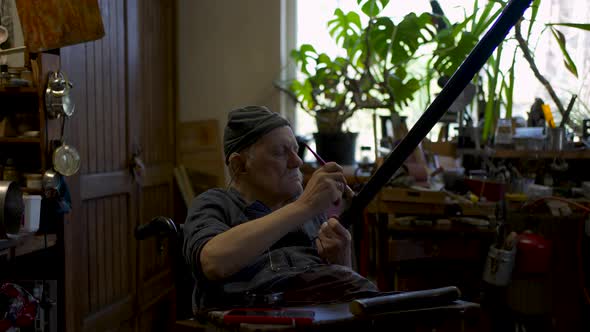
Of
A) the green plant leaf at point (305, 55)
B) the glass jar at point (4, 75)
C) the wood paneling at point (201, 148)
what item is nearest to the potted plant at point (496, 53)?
the green plant leaf at point (305, 55)

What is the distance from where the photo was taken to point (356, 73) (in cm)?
296

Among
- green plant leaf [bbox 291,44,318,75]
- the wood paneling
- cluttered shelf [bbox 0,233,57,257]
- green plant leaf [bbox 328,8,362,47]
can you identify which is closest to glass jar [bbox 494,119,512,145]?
green plant leaf [bbox 328,8,362,47]

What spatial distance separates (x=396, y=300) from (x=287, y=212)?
306mm

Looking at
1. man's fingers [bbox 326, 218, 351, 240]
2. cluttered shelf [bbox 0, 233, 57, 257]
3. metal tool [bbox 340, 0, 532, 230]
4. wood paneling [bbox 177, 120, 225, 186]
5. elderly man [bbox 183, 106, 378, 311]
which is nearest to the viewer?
metal tool [bbox 340, 0, 532, 230]

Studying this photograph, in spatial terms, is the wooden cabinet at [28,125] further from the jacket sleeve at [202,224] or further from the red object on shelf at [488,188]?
the red object on shelf at [488,188]

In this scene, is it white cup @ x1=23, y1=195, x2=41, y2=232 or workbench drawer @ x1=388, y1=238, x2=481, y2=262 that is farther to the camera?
workbench drawer @ x1=388, y1=238, x2=481, y2=262

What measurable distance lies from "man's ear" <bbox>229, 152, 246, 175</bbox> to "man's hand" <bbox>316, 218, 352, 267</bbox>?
249mm

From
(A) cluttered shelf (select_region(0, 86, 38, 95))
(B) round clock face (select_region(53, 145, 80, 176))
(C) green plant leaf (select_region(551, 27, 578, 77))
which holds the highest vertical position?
(C) green plant leaf (select_region(551, 27, 578, 77))

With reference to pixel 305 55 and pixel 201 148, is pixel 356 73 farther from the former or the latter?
pixel 201 148

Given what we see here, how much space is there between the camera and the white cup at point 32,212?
1.68 meters

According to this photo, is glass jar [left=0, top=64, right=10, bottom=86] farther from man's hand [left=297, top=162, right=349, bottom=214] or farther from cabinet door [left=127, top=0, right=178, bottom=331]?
man's hand [left=297, top=162, right=349, bottom=214]

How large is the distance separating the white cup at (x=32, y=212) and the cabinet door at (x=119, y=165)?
A: 0.86 feet

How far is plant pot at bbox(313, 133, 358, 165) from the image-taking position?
2941 millimetres

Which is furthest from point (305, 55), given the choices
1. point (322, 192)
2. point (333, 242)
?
point (322, 192)
